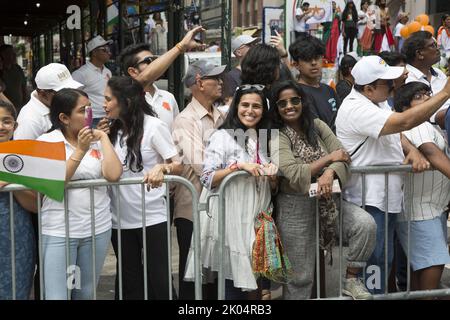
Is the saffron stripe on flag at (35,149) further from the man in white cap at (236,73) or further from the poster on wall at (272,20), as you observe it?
the poster on wall at (272,20)

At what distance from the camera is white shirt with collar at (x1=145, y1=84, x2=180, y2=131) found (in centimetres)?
609

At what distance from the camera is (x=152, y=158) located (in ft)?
16.6

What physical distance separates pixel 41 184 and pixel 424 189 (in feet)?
8.57

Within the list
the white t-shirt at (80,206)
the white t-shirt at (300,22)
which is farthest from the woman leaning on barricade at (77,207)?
the white t-shirt at (300,22)

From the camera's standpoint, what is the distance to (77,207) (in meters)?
4.62

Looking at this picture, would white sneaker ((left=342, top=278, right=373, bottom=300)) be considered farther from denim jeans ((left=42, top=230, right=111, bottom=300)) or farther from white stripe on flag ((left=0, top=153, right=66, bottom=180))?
white stripe on flag ((left=0, top=153, right=66, bottom=180))

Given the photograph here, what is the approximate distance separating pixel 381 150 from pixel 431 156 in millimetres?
373

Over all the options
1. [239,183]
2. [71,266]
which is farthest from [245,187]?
[71,266]

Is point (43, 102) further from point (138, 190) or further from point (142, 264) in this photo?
point (142, 264)

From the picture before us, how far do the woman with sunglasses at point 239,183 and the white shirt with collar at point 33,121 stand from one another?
47.1 inches

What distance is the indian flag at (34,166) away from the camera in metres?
4.41

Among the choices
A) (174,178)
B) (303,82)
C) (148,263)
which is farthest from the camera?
(303,82)
